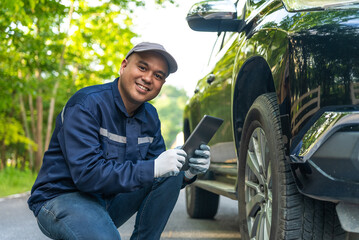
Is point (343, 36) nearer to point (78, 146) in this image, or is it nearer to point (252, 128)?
point (252, 128)

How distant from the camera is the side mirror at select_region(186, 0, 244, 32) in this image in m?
3.15

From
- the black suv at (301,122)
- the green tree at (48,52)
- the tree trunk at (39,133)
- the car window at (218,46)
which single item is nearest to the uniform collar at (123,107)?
the black suv at (301,122)

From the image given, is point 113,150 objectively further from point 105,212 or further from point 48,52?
point 48,52

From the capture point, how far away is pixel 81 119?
241cm

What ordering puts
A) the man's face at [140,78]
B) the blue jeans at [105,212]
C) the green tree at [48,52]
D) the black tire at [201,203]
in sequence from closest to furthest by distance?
1. the blue jeans at [105,212]
2. the man's face at [140,78]
3. the black tire at [201,203]
4. the green tree at [48,52]

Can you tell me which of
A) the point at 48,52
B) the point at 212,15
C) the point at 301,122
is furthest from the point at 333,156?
the point at 48,52

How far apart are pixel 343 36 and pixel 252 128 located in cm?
89

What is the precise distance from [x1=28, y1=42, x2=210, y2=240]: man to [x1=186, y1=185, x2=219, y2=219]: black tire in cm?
230

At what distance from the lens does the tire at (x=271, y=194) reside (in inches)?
86.9

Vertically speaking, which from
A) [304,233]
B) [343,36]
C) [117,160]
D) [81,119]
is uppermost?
[343,36]

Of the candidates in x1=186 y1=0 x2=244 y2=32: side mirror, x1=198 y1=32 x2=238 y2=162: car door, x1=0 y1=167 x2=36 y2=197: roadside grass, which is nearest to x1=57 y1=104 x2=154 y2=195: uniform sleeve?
x1=186 y1=0 x2=244 y2=32: side mirror

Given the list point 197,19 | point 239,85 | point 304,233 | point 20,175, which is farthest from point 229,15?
point 20,175

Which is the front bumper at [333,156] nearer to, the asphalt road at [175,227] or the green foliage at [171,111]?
the asphalt road at [175,227]

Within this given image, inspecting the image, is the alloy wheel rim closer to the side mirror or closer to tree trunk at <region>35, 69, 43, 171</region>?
the side mirror
